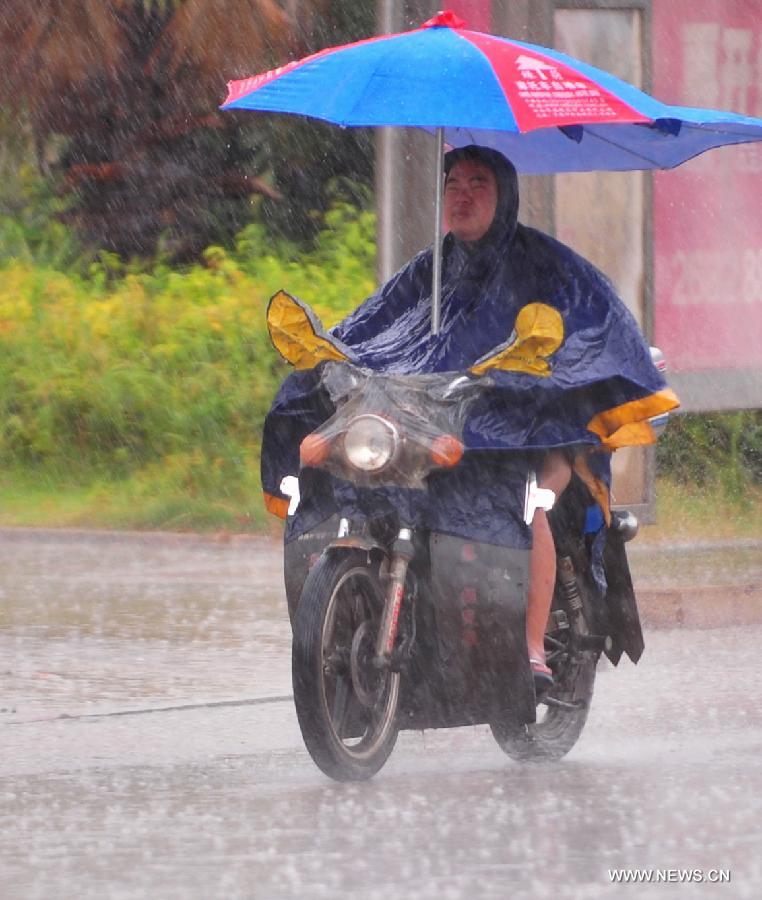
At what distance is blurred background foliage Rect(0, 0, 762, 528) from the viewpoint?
14.8 metres

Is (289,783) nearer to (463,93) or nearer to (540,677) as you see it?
(540,677)

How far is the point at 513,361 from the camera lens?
6832mm

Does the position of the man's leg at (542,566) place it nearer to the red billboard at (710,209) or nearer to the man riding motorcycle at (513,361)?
the man riding motorcycle at (513,361)

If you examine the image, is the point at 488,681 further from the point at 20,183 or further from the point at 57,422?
the point at 20,183

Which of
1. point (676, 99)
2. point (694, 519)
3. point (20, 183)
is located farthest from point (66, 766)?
point (20, 183)

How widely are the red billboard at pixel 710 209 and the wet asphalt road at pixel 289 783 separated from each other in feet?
6.50

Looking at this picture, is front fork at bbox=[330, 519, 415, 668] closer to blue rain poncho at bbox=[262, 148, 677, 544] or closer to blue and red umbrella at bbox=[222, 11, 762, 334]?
blue rain poncho at bbox=[262, 148, 677, 544]

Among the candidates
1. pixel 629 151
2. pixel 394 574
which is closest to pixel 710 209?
pixel 629 151

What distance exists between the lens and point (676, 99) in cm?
1159

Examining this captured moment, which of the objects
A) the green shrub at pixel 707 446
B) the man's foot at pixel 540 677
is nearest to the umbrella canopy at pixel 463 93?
the man's foot at pixel 540 677

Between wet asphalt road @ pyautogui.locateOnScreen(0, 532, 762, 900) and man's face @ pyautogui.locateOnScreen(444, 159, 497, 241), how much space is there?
1624 mm

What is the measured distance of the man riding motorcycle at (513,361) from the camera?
273 inches

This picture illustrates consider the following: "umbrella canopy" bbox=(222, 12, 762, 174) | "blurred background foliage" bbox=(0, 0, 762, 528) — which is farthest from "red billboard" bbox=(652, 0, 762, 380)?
"umbrella canopy" bbox=(222, 12, 762, 174)

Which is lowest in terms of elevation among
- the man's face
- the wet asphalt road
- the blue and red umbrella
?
the wet asphalt road
